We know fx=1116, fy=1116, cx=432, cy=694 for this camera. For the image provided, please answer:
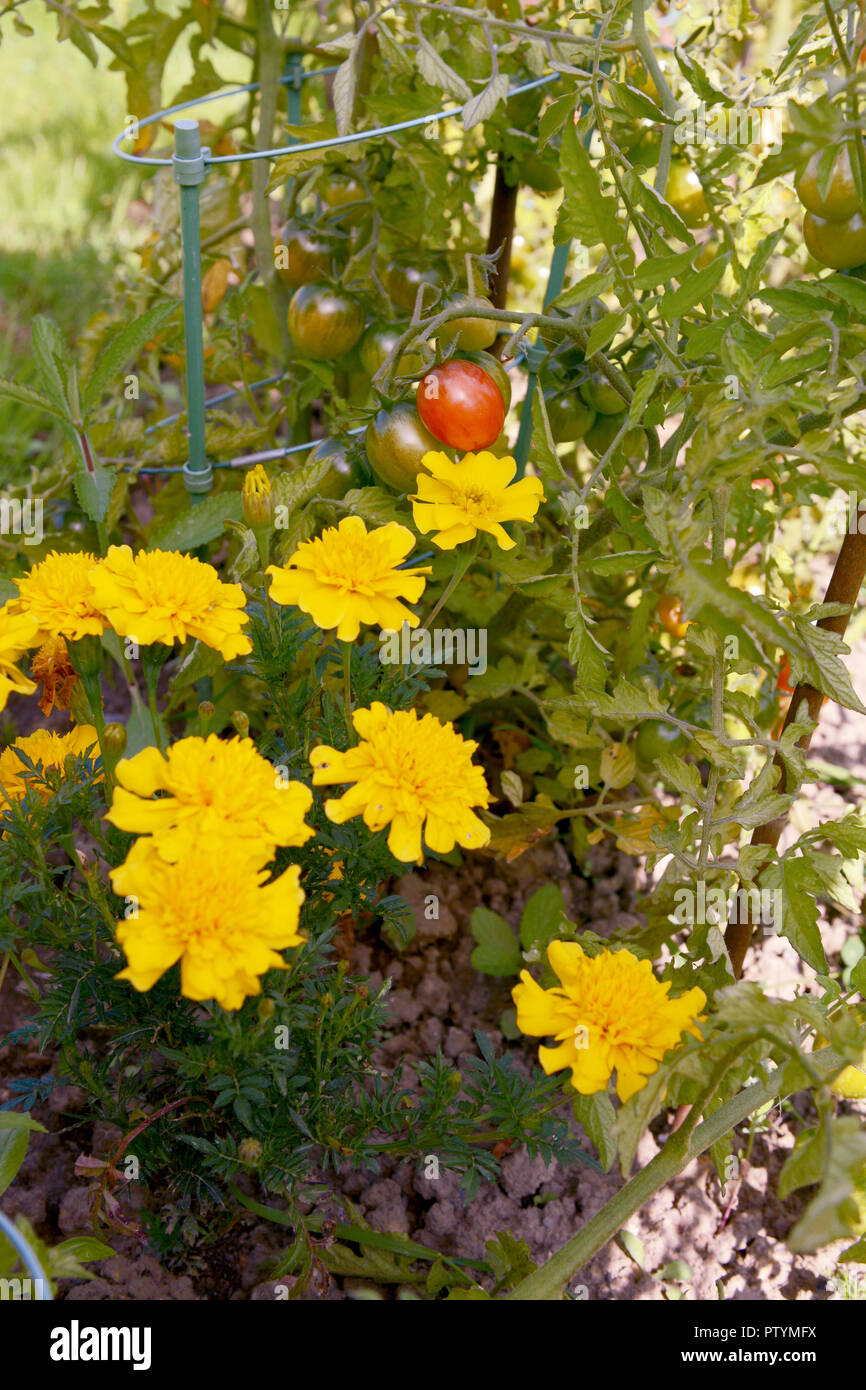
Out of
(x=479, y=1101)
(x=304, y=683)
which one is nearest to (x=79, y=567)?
(x=304, y=683)

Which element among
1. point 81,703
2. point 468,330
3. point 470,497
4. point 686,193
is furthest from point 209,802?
point 686,193

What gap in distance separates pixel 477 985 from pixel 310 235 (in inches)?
38.4

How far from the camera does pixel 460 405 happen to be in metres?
1.05

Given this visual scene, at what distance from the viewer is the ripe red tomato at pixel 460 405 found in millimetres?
1047

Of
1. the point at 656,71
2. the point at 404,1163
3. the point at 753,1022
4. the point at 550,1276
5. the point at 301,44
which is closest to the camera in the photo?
the point at 753,1022

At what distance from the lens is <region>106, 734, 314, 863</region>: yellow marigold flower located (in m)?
0.76

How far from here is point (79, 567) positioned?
3.12 ft

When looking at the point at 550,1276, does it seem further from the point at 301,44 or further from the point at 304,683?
the point at 301,44

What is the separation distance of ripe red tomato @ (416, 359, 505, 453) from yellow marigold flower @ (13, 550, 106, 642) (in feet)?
1.16

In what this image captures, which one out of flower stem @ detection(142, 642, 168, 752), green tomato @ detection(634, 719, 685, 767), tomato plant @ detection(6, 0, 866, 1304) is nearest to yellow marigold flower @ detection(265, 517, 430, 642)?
tomato plant @ detection(6, 0, 866, 1304)

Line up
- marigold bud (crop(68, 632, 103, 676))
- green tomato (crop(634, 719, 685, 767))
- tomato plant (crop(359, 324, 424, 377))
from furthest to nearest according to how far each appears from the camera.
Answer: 1. green tomato (crop(634, 719, 685, 767))
2. tomato plant (crop(359, 324, 424, 377))
3. marigold bud (crop(68, 632, 103, 676))

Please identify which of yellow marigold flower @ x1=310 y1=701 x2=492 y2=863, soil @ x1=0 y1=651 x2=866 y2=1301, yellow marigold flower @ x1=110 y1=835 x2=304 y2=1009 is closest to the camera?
yellow marigold flower @ x1=110 y1=835 x2=304 y2=1009

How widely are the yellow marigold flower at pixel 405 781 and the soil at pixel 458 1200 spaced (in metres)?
0.25

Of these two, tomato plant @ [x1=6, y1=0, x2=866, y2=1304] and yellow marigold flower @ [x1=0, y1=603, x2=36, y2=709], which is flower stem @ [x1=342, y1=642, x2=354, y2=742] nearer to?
tomato plant @ [x1=6, y1=0, x2=866, y2=1304]
